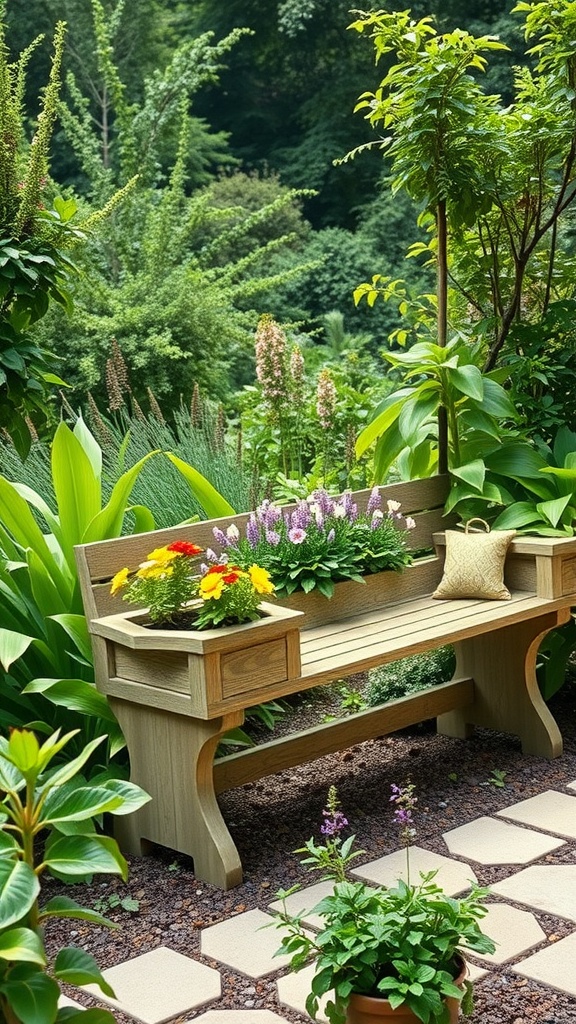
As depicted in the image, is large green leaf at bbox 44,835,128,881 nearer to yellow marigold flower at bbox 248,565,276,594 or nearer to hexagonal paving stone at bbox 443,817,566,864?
yellow marigold flower at bbox 248,565,276,594

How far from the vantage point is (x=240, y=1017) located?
2.30m

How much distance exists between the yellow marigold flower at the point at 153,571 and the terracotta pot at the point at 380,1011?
1241 millimetres

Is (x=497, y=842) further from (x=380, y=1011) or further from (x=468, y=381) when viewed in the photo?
(x=468, y=381)

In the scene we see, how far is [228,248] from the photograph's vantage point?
16750 mm

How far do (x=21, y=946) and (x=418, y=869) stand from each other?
1.65 meters

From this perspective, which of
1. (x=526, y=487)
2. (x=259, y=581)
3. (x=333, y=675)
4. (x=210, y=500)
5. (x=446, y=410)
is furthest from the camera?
(x=446, y=410)

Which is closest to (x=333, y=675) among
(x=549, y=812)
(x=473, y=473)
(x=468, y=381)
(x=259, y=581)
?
(x=259, y=581)

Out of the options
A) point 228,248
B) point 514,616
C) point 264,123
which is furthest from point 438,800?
point 264,123

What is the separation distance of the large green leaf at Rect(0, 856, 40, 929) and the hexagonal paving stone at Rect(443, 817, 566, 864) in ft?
5.74

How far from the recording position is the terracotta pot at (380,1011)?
205 centimetres

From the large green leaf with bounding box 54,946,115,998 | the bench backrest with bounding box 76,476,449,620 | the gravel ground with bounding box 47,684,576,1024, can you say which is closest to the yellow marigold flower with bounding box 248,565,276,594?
the bench backrest with bounding box 76,476,449,620

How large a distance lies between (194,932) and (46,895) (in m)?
0.47

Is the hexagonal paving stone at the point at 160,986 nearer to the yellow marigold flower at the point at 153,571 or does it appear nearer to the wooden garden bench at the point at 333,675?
the wooden garden bench at the point at 333,675

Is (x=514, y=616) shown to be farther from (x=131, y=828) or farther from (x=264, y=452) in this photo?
(x=264, y=452)
